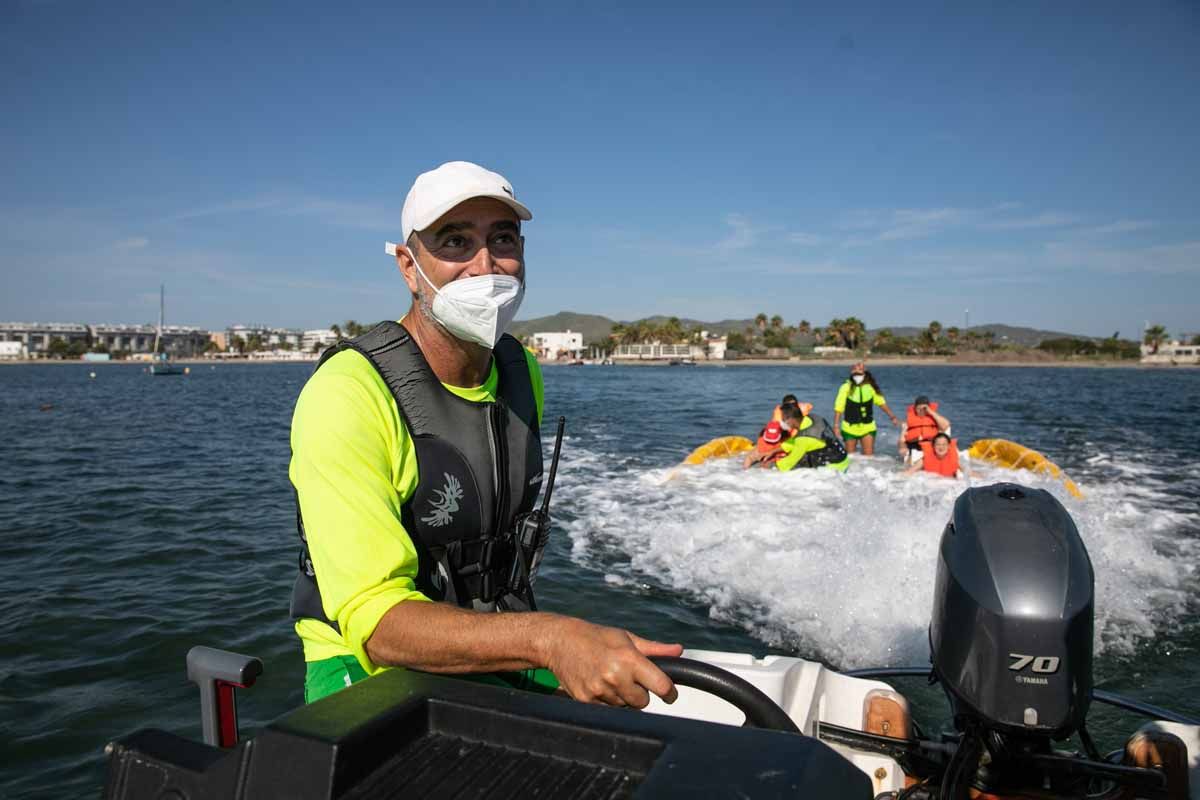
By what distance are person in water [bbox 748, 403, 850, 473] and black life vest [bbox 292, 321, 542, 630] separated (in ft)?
41.3

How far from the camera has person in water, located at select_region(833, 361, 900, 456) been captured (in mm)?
16828

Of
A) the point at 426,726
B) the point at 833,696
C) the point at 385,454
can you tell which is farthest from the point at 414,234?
the point at 833,696

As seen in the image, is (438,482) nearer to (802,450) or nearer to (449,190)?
(449,190)

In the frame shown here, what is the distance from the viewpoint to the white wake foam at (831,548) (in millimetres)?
6797

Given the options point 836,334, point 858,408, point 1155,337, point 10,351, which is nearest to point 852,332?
point 836,334

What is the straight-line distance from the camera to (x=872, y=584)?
7516mm

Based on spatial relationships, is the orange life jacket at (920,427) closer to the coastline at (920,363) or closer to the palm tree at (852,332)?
the coastline at (920,363)

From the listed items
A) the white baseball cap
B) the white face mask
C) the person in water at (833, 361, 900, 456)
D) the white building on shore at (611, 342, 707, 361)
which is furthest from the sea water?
the white building on shore at (611, 342, 707, 361)

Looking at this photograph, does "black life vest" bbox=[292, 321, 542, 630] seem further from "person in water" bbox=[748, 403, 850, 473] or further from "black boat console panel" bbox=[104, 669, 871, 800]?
"person in water" bbox=[748, 403, 850, 473]

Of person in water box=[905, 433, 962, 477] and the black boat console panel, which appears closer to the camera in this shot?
the black boat console panel

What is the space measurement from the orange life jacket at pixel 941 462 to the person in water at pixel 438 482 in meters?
12.5

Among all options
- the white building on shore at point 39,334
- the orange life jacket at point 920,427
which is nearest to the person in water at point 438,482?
the orange life jacket at point 920,427

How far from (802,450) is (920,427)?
2353mm

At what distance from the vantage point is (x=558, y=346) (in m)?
170
